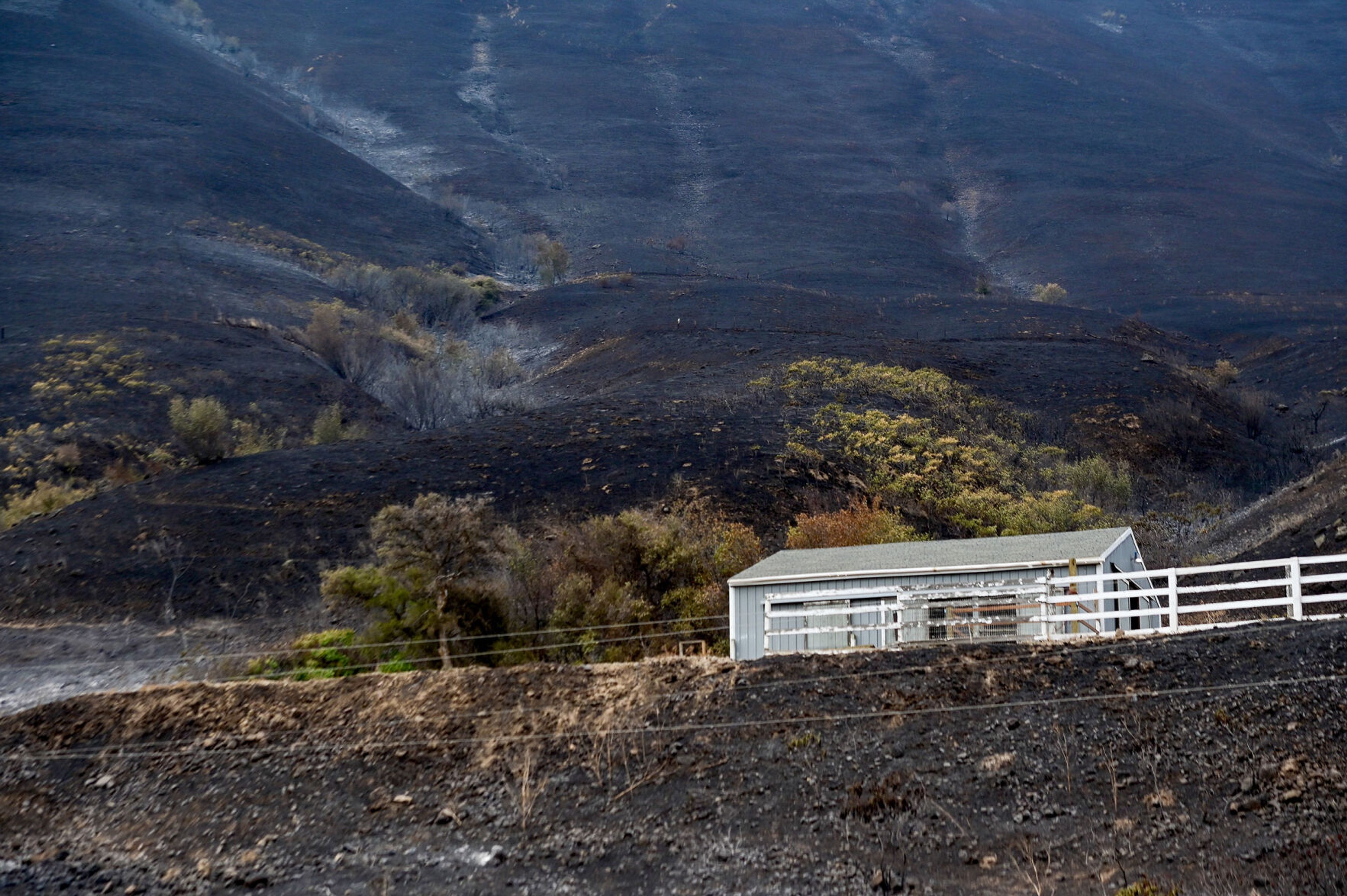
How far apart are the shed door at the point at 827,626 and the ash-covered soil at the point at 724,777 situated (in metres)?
4.02

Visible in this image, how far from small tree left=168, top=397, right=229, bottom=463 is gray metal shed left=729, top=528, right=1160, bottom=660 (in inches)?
1027

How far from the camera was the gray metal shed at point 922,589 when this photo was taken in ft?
61.8

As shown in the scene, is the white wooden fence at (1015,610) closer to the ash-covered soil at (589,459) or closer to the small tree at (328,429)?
the ash-covered soil at (589,459)

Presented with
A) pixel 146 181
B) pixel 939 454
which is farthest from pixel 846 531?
pixel 146 181

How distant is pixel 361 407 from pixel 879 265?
2308 inches

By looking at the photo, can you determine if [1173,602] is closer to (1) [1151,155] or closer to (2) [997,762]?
(2) [997,762]

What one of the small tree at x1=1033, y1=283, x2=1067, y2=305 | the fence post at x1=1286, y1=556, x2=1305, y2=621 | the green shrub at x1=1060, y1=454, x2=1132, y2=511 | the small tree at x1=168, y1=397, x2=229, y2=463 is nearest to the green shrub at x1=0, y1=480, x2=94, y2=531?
the small tree at x1=168, y1=397, x2=229, y2=463

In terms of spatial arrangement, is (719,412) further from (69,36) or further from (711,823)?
(69,36)

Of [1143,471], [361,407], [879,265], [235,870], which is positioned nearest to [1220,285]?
[879,265]

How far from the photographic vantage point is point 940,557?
837 inches

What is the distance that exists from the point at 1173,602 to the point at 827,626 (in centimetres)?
623

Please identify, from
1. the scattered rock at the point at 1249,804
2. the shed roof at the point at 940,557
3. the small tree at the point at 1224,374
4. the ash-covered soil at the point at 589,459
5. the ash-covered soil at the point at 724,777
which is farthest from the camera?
the small tree at the point at 1224,374

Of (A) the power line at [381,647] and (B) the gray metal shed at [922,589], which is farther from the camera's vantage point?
(A) the power line at [381,647]

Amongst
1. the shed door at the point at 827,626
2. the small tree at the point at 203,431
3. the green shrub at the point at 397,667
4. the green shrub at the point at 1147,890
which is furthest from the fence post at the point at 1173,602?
the small tree at the point at 203,431
